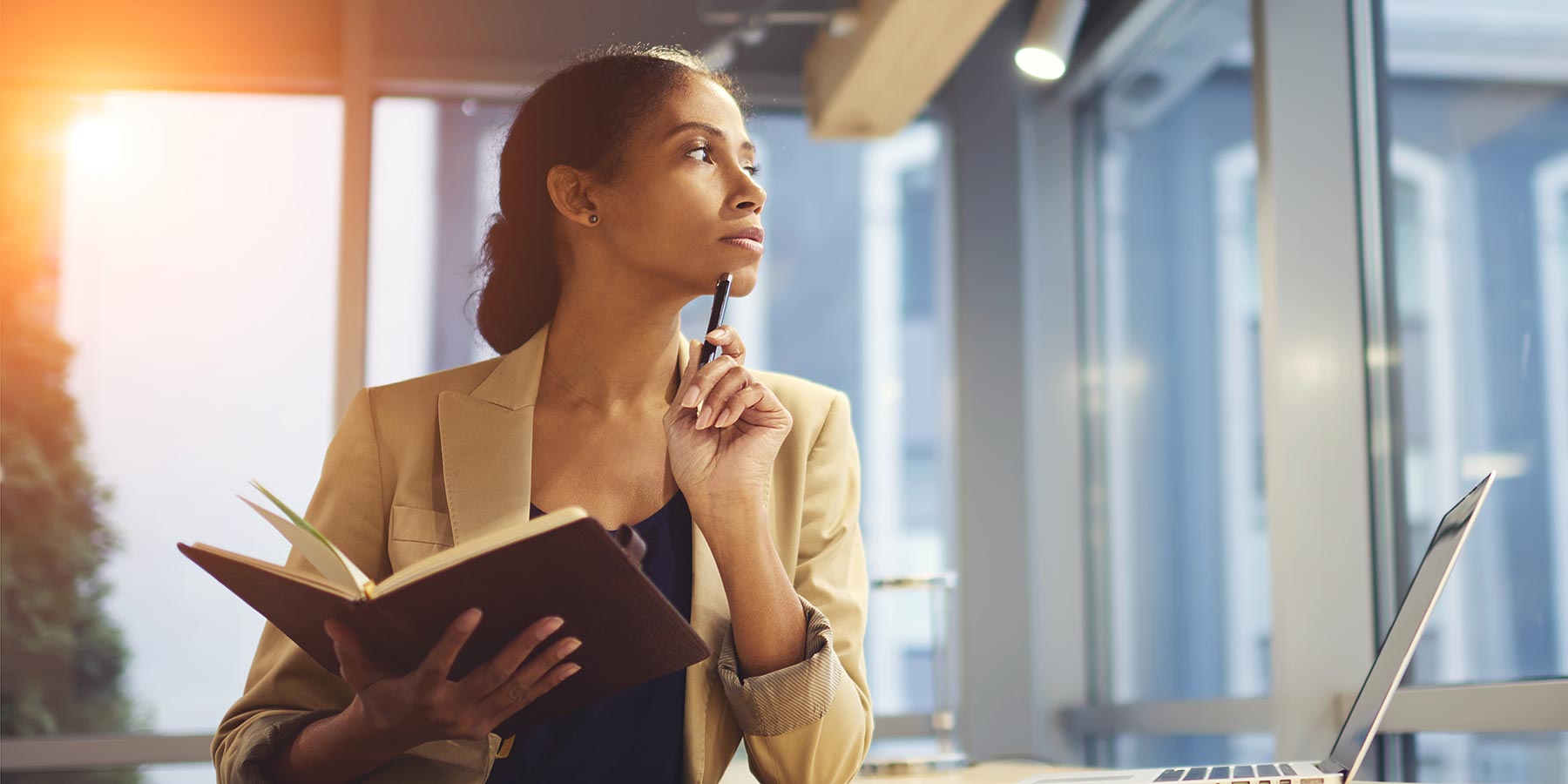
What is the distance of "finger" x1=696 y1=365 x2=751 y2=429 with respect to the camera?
1.44 metres

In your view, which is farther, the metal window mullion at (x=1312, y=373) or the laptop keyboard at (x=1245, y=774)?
the metal window mullion at (x=1312, y=373)

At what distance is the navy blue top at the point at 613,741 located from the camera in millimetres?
1432

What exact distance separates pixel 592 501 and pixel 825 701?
381 mm

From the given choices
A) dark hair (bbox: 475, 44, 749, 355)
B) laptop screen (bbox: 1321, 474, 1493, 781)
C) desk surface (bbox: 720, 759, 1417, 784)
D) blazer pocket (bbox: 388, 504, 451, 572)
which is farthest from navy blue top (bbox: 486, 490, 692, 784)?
laptop screen (bbox: 1321, 474, 1493, 781)

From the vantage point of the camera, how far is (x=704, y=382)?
1.44 meters

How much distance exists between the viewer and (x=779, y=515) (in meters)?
1.53

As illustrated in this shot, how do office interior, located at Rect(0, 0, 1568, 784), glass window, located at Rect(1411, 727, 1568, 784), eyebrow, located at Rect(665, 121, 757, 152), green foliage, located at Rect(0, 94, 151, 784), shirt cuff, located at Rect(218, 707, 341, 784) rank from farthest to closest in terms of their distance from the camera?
green foliage, located at Rect(0, 94, 151, 784) < office interior, located at Rect(0, 0, 1568, 784) < glass window, located at Rect(1411, 727, 1568, 784) < eyebrow, located at Rect(665, 121, 757, 152) < shirt cuff, located at Rect(218, 707, 341, 784)

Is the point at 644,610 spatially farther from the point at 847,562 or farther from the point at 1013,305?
the point at 1013,305

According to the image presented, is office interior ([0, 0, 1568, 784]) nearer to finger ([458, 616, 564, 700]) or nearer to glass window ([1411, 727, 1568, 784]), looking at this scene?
glass window ([1411, 727, 1568, 784])

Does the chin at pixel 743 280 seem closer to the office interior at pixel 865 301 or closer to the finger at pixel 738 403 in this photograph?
the finger at pixel 738 403

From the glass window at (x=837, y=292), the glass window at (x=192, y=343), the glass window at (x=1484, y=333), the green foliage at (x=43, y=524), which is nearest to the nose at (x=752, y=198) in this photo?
the glass window at (x=1484, y=333)

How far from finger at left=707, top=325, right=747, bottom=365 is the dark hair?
25cm

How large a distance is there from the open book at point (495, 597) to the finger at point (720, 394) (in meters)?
0.33

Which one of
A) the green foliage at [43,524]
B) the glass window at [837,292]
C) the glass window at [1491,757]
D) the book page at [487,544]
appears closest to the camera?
the book page at [487,544]
